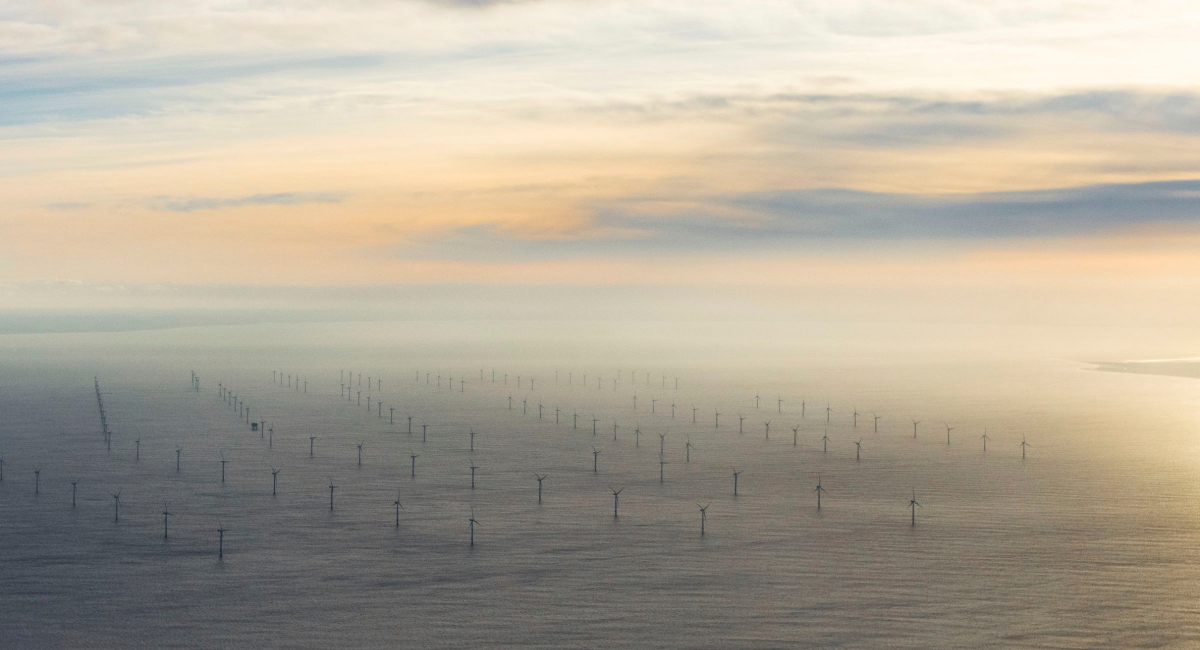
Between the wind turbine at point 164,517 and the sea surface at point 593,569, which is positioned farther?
the wind turbine at point 164,517

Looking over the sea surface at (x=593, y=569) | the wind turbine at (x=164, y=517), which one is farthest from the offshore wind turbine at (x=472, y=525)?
the wind turbine at (x=164, y=517)

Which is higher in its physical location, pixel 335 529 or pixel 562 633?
pixel 562 633

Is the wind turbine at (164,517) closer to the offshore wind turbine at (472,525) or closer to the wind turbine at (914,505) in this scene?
the offshore wind turbine at (472,525)

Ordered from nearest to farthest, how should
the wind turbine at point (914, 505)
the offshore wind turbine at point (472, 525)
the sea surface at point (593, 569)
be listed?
the sea surface at point (593, 569) < the offshore wind turbine at point (472, 525) < the wind turbine at point (914, 505)

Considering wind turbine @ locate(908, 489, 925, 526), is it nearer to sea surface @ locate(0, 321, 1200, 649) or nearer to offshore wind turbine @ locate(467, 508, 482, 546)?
sea surface @ locate(0, 321, 1200, 649)

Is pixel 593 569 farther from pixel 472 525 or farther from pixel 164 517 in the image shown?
pixel 164 517

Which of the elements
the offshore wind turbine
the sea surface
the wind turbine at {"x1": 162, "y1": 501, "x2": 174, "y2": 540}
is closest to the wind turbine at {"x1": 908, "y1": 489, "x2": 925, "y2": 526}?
the sea surface

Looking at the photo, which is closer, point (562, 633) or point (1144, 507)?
point (562, 633)

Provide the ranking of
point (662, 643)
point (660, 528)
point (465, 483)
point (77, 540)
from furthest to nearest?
point (465, 483) < point (660, 528) < point (77, 540) < point (662, 643)

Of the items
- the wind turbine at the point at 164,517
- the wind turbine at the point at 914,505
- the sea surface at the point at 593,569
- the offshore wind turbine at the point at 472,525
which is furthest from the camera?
the wind turbine at the point at 914,505

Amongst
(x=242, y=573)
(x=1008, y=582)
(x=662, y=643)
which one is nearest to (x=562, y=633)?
(x=662, y=643)

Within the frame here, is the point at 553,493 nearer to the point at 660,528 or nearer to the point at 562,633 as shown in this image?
the point at 660,528
